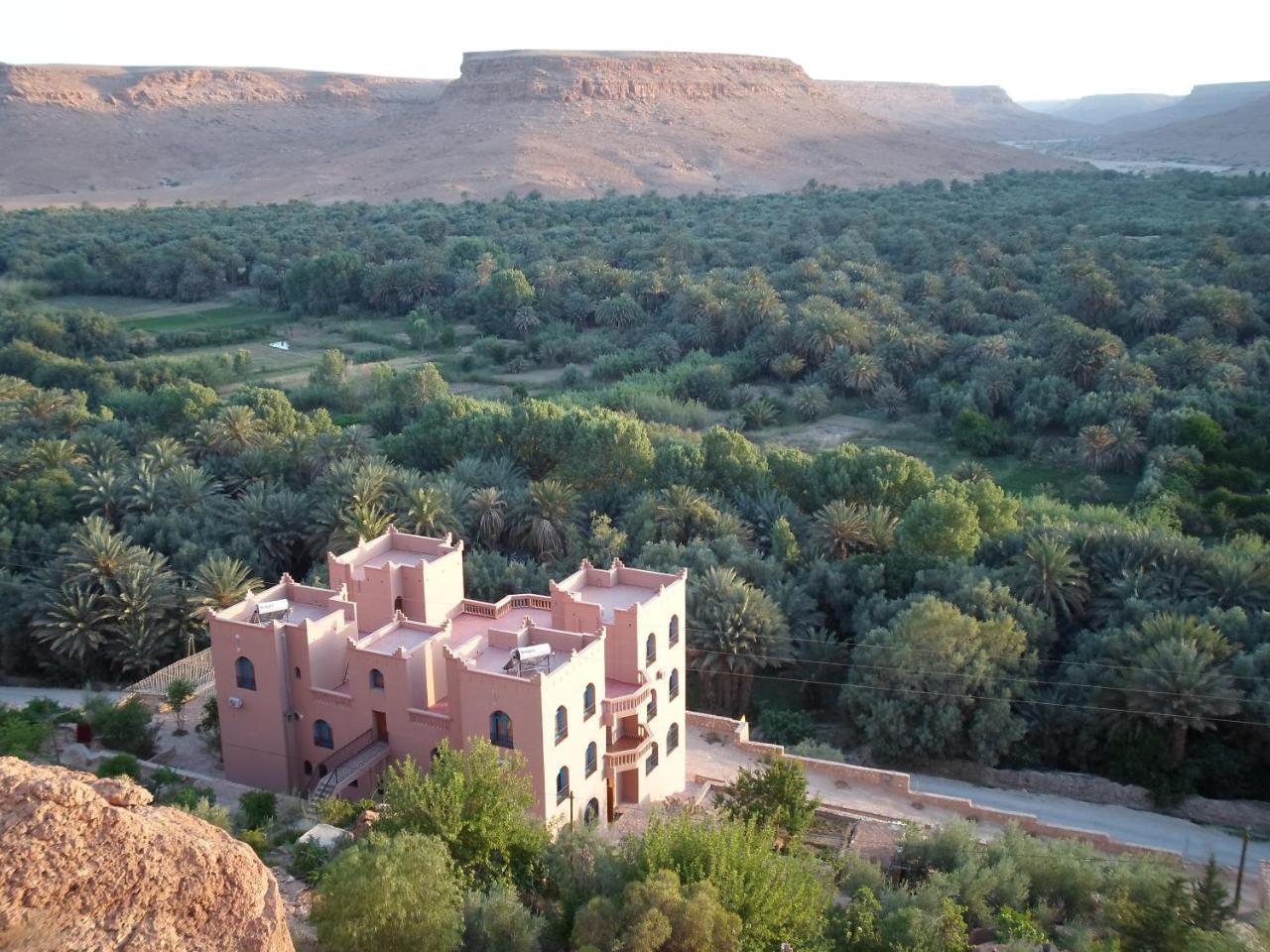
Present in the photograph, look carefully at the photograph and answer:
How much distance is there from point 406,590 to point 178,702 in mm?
5991

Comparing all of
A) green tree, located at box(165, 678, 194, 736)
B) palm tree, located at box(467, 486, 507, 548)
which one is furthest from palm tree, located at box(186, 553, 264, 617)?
palm tree, located at box(467, 486, 507, 548)

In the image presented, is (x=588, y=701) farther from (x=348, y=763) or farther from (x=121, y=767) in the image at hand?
(x=121, y=767)

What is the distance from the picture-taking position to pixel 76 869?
7.80 metres

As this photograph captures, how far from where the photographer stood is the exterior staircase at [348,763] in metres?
19.4

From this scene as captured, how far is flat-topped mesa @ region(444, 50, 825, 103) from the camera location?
14138cm

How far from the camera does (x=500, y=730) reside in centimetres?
1844

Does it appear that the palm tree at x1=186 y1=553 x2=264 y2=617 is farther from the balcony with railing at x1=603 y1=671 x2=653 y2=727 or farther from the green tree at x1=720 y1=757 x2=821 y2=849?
the green tree at x1=720 y1=757 x2=821 y2=849

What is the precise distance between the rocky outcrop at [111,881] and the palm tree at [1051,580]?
2205 centimetres

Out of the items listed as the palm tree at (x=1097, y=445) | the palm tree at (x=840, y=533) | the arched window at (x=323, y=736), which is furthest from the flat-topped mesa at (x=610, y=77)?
the arched window at (x=323, y=736)

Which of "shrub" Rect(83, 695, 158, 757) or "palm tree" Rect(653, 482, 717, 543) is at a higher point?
"palm tree" Rect(653, 482, 717, 543)

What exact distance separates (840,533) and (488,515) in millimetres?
9407

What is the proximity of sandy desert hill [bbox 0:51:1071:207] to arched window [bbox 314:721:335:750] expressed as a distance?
9619 centimetres

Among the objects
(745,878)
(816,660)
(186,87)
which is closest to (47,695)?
(816,660)

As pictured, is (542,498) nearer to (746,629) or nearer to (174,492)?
(746,629)
